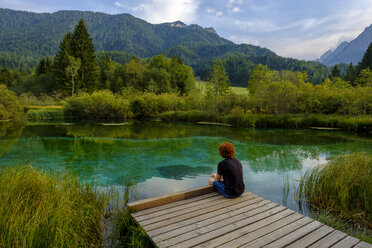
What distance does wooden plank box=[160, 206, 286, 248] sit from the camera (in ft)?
9.15

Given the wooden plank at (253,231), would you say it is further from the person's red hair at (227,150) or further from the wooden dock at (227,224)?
the person's red hair at (227,150)

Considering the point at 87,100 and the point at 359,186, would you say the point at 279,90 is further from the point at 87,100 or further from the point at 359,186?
the point at 87,100

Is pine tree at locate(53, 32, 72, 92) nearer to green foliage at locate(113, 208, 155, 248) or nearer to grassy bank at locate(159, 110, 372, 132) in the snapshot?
grassy bank at locate(159, 110, 372, 132)

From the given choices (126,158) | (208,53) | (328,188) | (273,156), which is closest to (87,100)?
(126,158)

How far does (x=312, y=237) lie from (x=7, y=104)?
30.8 m

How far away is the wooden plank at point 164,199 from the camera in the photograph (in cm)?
371

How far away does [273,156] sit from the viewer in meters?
10.5

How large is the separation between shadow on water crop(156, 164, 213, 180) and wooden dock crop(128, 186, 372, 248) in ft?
12.2

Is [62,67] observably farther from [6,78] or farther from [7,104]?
[6,78]

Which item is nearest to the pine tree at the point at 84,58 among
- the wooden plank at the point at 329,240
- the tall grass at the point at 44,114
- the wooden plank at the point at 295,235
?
the tall grass at the point at 44,114

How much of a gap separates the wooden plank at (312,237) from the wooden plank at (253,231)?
1.13 feet

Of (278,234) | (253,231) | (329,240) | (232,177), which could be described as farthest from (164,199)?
(329,240)

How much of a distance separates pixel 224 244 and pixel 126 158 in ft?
26.5

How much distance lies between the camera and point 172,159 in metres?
10.1
